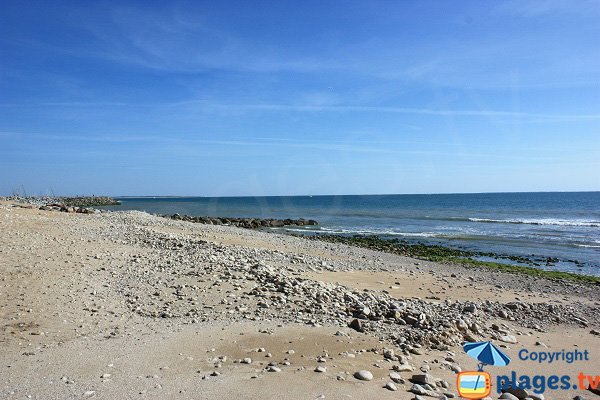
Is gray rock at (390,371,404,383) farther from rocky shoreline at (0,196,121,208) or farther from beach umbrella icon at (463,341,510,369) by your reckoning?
rocky shoreline at (0,196,121,208)

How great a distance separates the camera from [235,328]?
324 inches

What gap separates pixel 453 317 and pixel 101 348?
23.9 ft

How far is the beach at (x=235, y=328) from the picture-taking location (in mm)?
6023

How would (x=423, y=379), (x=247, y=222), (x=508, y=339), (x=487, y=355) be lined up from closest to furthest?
1. (x=487, y=355)
2. (x=423, y=379)
3. (x=508, y=339)
4. (x=247, y=222)

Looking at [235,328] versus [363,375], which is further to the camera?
[235,328]

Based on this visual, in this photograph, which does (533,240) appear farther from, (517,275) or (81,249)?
(81,249)

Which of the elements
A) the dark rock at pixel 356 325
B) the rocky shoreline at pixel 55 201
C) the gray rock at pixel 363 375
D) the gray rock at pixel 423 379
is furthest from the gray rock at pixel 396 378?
the rocky shoreline at pixel 55 201

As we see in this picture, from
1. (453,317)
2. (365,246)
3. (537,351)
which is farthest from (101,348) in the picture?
(365,246)

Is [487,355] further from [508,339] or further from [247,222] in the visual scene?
[247,222]

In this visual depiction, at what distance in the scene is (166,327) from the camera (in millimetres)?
8172

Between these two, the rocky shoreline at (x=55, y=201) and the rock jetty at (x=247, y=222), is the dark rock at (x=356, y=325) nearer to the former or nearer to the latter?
the rock jetty at (x=247, y=222)

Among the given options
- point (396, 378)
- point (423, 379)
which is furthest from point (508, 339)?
point (396, 378)

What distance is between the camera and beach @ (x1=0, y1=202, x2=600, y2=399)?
6.02 metres

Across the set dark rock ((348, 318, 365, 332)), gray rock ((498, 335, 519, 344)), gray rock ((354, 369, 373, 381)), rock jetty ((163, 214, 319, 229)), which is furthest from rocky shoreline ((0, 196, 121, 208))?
gray rock ((354, 369, 373, 381))
